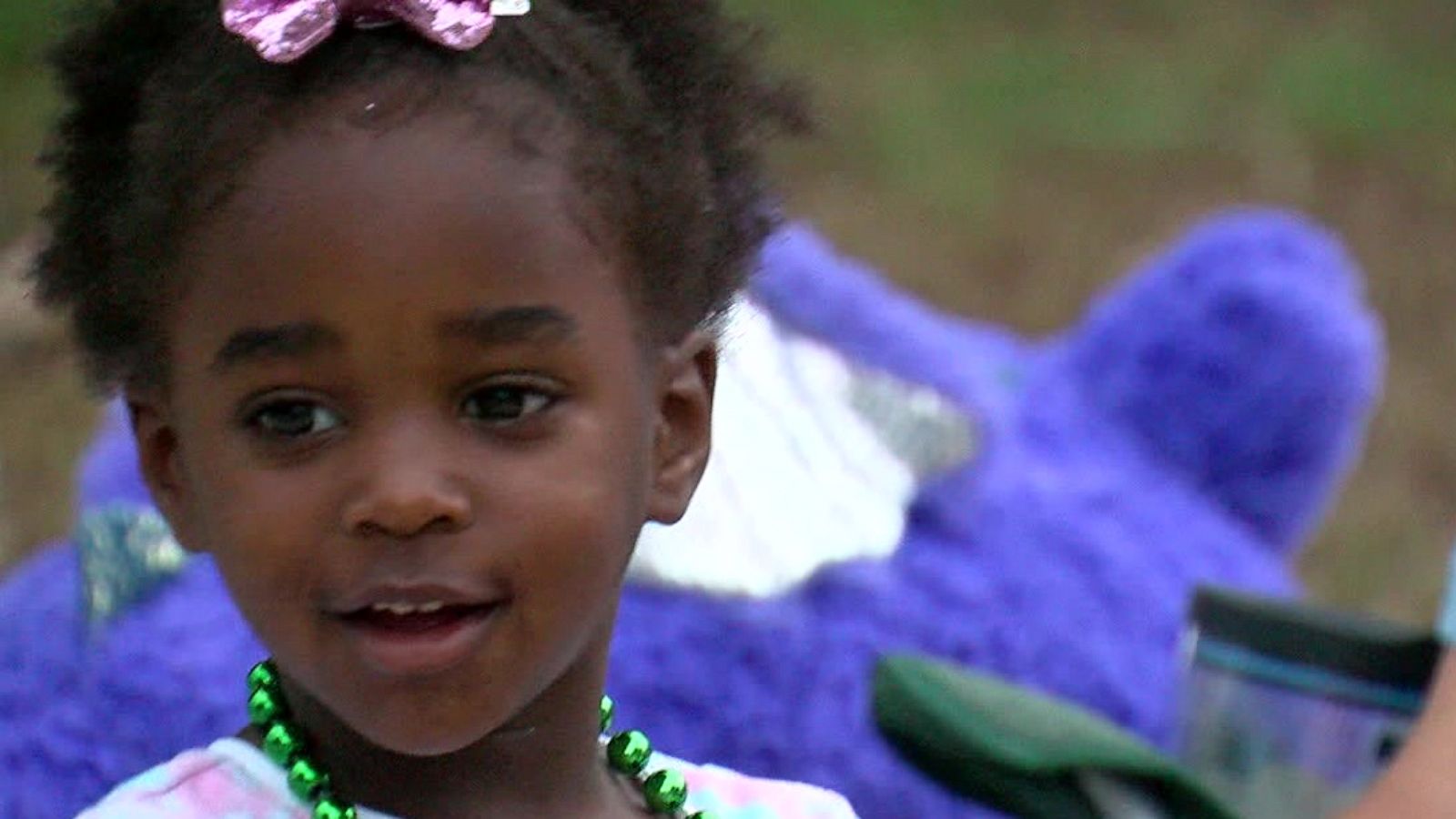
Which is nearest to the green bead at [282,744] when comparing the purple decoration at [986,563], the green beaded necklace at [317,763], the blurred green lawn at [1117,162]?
the green beaded necklace at [317,763]

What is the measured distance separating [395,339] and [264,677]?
0.80ft

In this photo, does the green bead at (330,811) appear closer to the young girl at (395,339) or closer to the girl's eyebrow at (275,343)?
the young girl at (395,339)

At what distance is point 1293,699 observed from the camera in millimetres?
1626

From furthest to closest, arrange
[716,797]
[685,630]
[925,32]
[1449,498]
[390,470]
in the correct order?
[925,32] → [1449,498] → [685,630] → [716,797] → [390,470]

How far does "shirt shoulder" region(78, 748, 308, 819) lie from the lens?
1021mm

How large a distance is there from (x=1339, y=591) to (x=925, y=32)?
2.23 metres

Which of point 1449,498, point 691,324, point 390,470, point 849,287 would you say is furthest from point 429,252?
point 1449,498

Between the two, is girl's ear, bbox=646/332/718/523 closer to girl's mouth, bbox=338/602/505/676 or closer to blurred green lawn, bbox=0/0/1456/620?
girl's mouth, bbox=338/602/505/676

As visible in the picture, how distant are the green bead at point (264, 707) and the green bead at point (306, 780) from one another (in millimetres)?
39

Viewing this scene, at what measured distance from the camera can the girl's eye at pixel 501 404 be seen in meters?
0.95

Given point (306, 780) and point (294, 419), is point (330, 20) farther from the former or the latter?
point (306, 780)

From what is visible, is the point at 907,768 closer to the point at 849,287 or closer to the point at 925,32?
the point at 849,287

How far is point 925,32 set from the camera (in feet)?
15.8

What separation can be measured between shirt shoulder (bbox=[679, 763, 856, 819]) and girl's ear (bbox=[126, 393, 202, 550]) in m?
0.29
